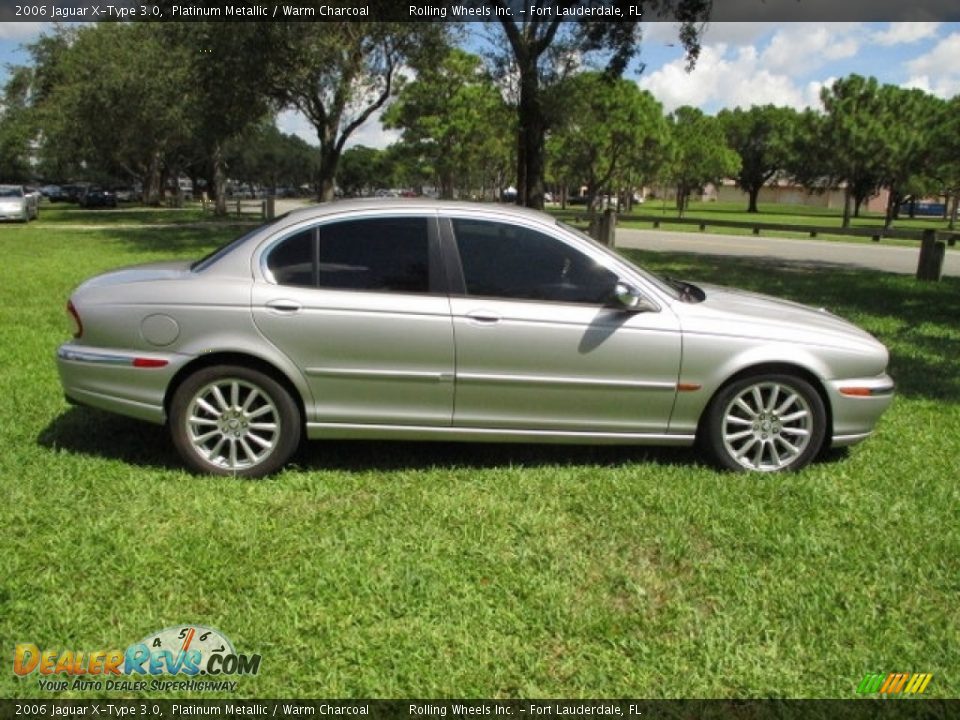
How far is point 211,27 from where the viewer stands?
65.5ft

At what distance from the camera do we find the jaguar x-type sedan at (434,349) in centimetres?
429

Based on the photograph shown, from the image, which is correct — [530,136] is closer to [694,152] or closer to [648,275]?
[648,275]

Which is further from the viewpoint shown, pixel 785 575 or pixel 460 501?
pixel 460 501

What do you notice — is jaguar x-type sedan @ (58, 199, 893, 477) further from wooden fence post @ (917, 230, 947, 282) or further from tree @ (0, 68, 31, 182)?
tree @ (0, 68, 31, 182)

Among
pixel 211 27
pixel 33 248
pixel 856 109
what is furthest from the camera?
pixel 856 109

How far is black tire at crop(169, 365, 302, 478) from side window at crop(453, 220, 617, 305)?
127 cm

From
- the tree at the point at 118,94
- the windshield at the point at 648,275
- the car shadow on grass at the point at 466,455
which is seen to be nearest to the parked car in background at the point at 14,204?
the tree at the point at 118,94

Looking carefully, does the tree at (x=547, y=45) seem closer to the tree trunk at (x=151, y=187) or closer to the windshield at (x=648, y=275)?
the windshield at (x=648, y=275)

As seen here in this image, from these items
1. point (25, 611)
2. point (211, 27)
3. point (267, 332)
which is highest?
point (211, 27)

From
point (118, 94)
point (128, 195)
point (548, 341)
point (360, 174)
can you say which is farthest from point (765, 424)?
point (360, 174)

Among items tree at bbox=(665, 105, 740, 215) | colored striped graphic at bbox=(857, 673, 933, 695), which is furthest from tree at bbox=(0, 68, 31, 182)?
colored striped graphic at bbox=(857, 673, 933, 695)

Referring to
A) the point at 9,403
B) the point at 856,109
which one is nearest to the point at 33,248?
the point at 9,403

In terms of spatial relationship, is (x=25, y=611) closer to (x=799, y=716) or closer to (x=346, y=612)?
(x=346, y=612)

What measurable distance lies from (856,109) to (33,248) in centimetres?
4389
